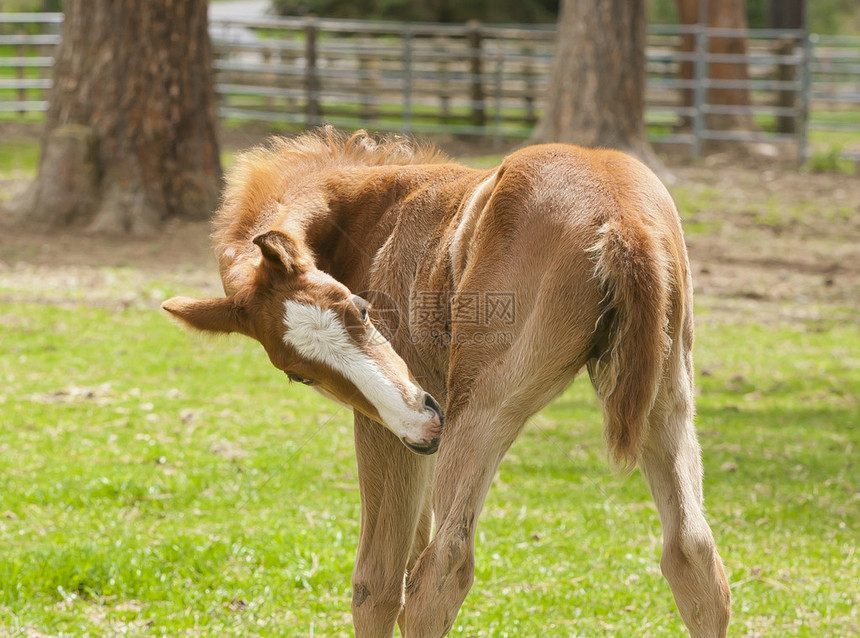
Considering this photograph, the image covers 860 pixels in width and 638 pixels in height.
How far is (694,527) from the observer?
256cm

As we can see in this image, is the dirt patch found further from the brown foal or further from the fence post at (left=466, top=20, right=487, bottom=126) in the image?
the fence post at (left=466, top=20, right=487, bottom=126)

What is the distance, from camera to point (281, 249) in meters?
2.58

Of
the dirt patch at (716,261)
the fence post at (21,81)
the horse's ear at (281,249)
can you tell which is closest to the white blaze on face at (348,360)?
the horse's ear at (281,249)

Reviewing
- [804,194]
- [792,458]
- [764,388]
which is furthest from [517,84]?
[792,458]

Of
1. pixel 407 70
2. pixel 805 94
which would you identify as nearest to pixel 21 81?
pixel 407 70

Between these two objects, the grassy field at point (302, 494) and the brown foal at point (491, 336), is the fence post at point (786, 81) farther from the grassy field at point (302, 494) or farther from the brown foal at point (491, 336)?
the brown foal at point (491, 336)

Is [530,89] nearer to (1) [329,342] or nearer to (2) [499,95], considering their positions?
(2) [499,95]

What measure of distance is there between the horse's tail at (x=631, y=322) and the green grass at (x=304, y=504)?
128 cm

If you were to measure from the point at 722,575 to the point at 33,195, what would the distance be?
8.79 meters

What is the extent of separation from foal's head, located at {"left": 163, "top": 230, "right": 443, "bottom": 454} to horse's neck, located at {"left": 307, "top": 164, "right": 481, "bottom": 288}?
0.38 meters

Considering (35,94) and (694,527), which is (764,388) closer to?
(694,527)

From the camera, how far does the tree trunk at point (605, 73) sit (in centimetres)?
1155

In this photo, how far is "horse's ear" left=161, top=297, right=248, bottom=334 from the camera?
275 centimetres

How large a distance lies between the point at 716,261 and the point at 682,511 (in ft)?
24.4
